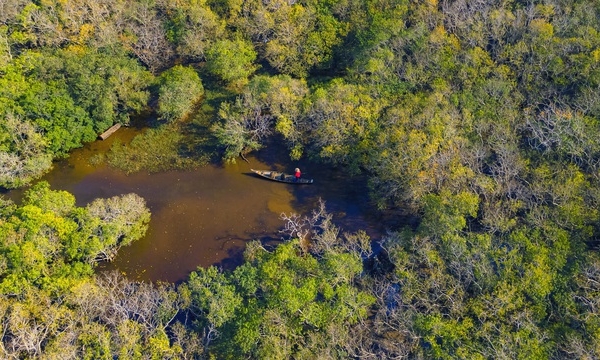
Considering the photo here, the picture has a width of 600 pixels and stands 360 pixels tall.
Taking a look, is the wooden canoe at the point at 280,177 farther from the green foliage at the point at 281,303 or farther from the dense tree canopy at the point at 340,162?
the green foliage at the point at 281,303

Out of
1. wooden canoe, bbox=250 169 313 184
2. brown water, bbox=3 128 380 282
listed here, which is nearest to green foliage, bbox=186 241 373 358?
brown water, bbox=3 128 380 282

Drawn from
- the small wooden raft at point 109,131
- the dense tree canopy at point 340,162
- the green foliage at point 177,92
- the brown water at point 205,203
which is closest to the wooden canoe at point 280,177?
the brown water at point 205,203

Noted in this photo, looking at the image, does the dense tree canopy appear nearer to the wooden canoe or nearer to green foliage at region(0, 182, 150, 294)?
green foliage at region(0, 182, 150, 294)

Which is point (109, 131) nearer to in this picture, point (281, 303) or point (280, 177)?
point (280, 177)

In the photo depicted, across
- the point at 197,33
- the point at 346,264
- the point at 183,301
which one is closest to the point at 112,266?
the point at 183,301

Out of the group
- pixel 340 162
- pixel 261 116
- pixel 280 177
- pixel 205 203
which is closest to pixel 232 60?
pixel 261 116
